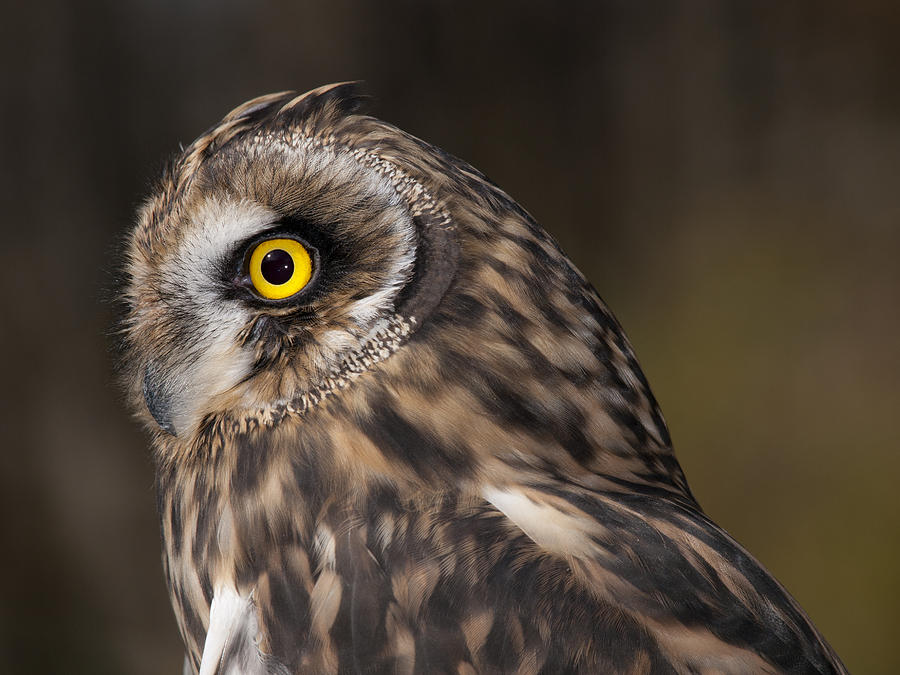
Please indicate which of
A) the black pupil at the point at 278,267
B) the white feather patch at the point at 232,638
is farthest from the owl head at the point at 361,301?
the white feather patch at the point at 232,638

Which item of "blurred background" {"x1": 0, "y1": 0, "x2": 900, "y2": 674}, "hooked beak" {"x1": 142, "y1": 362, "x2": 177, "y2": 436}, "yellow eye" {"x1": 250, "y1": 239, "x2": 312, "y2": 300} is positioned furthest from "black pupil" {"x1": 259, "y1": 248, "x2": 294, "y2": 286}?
"blurred background" {"x1": 0, "y1": 0, "x2": 900, "y2": 674}

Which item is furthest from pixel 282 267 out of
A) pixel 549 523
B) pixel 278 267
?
pixel 549 523

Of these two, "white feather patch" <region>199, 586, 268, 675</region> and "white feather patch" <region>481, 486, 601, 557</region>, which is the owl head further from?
"white feather patch" <region>199, 586, 268, 675</region>

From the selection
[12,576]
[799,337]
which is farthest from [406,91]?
[12,576]

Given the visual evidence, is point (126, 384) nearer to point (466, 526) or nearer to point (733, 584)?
point (466, 526)

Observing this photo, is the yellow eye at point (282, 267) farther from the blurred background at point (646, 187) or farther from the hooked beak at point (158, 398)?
the blurred background at point (646, 187)

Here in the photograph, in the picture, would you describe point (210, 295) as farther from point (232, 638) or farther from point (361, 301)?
point (232, 638)
